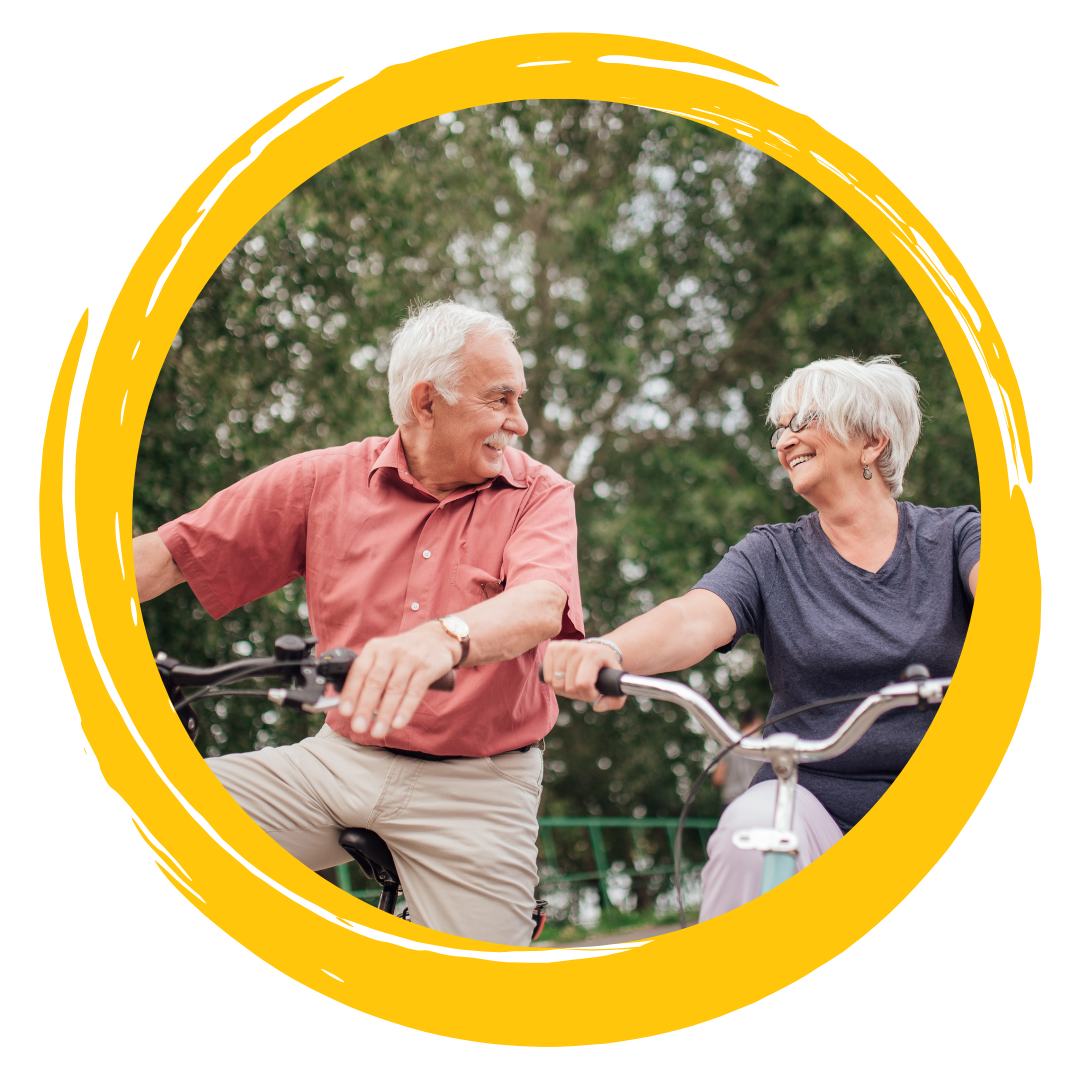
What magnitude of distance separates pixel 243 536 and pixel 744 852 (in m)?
1.46

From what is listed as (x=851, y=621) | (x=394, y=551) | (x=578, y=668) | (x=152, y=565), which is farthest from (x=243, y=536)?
(x=851, y=621)

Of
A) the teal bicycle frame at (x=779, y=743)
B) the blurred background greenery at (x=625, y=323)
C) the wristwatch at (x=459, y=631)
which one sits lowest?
the teal bicycle frame at (x=779, y=743)

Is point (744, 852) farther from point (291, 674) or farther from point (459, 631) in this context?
point (291, 674)

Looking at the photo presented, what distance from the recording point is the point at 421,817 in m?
2.32

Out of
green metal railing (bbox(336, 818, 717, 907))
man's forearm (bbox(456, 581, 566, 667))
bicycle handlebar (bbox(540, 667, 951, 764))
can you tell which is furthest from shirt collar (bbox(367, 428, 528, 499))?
green metal railing (bbox(336, 818, 717, 907))

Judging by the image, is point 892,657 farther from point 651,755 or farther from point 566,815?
point 566,815

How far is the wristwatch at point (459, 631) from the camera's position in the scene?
1909mm

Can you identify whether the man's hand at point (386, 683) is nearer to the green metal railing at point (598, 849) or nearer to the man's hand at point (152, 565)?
the man's hand at point (152, 565)

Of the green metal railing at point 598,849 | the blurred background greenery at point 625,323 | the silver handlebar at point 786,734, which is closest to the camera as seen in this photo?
the silver handlebar at point 786,734

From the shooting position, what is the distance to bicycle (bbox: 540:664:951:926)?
5.86 ft

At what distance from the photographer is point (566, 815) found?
28.6 feet

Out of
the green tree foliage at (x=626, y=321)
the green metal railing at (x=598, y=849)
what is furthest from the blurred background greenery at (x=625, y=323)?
the green metal railing at (x=598, y=849)

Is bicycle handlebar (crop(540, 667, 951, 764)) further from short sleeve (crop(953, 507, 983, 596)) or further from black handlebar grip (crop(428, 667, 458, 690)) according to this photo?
short sleeve (crop(953, 507, 983, 596))

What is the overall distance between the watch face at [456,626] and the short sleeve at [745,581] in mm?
682
